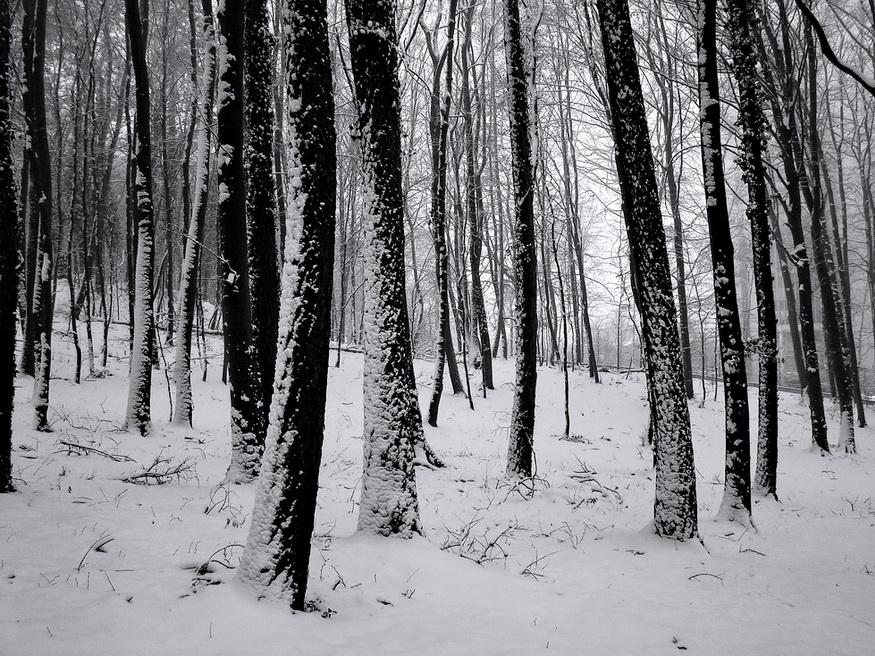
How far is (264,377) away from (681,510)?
559cm

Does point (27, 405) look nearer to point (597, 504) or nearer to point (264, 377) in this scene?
point (264, 377)

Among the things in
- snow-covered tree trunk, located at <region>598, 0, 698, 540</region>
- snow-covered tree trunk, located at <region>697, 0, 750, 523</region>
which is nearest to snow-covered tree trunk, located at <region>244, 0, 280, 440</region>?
snow-covered tree trunk, located at <region>598, 0, 698, 540</region>

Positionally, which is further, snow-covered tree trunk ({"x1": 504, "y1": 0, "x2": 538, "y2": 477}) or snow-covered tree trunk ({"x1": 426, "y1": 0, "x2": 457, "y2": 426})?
snow-covered tree trunk ({"x1": 426, "y1": 0, "x2": 457, "y2": 426})

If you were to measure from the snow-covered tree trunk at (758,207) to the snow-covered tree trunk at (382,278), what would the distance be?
5.77m

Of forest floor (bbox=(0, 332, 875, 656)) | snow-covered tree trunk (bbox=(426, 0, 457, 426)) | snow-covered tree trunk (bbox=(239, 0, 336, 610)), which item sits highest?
Result: snow-covered tree trunk (bbox=(426, 0, 457, 426))

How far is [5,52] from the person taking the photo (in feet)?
16.3

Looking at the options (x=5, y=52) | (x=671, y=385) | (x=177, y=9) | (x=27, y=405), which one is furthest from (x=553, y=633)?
(x=177, y=9)

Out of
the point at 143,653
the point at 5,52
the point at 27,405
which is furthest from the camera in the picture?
the point at 27,405

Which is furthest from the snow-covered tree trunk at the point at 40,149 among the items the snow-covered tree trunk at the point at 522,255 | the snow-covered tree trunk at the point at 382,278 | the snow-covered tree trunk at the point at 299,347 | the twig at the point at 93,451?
the snow-covered tree trunk at the point at 522,255

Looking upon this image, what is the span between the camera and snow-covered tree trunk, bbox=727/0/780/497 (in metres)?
7.10

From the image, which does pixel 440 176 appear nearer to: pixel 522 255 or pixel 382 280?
pixel 522 255

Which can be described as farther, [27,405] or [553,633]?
[27,405]

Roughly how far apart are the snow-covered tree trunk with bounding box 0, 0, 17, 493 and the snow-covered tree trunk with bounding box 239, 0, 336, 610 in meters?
3.49

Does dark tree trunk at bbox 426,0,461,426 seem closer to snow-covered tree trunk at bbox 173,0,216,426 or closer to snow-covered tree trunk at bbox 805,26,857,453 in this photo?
snow-covered tree trunk at bbox 173,0,216,426
